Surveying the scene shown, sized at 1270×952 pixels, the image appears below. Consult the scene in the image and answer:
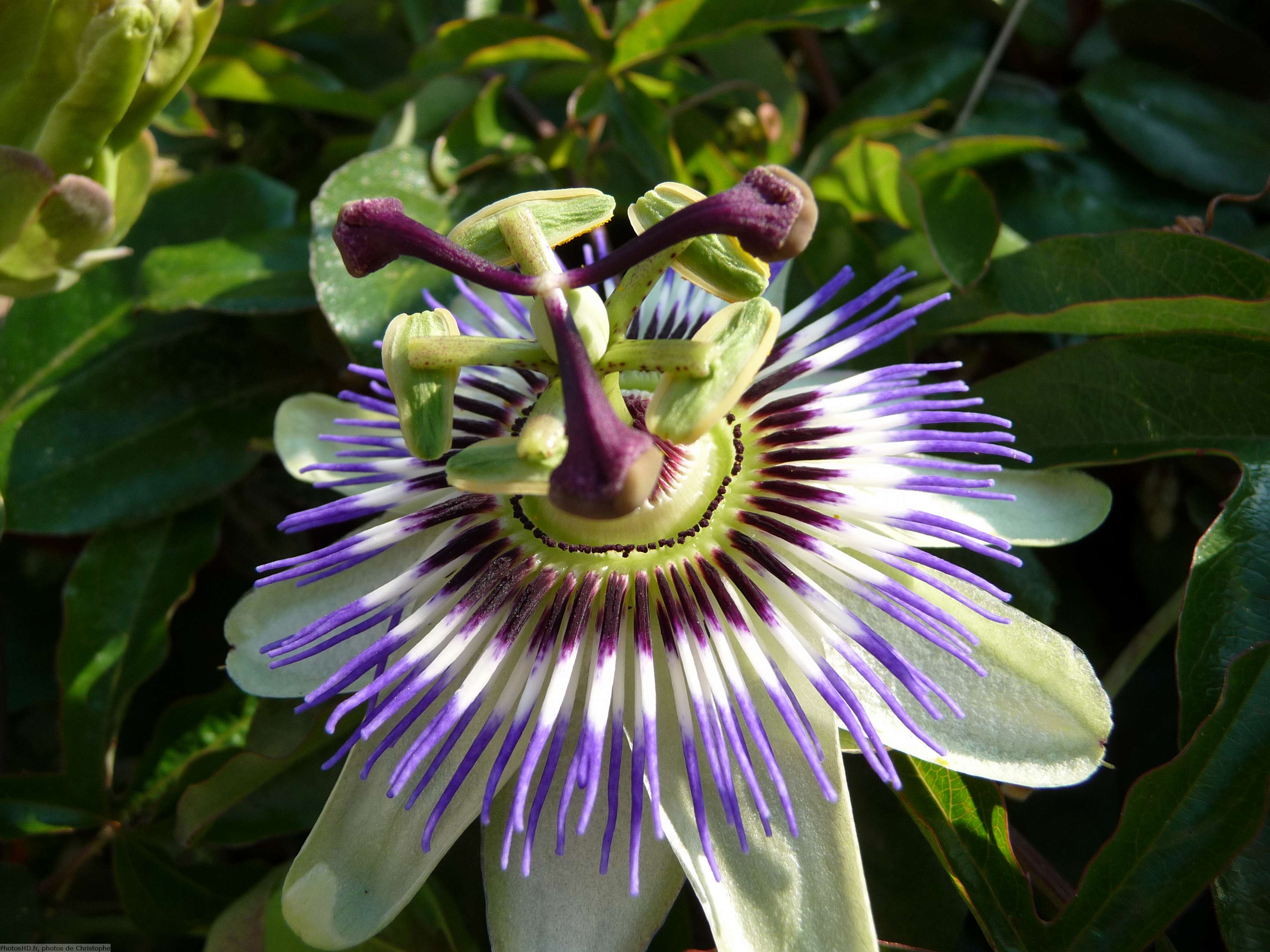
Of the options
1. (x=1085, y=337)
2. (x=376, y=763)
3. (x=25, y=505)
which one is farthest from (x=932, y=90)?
(x=25, y=505)

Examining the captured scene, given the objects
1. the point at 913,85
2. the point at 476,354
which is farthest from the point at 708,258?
the point at 913,85

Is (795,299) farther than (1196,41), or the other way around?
(1196,41)

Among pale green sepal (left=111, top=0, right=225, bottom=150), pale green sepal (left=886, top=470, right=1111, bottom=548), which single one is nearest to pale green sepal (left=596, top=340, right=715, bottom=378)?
pale green sepal (left=886, top=470, right=1111, bottom=548)

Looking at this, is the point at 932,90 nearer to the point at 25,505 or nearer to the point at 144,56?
the point at 144,56

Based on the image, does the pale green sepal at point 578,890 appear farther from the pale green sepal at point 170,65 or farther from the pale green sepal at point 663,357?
the pale green sepal at point 170,65

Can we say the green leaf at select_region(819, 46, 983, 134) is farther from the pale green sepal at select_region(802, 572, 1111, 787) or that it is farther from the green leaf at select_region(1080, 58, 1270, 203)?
the pale green sepal at select_region(802, 572, 1111, 787)

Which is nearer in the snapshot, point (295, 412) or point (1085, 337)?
point (295, 412)

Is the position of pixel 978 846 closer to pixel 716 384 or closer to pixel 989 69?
pixel 716 384
